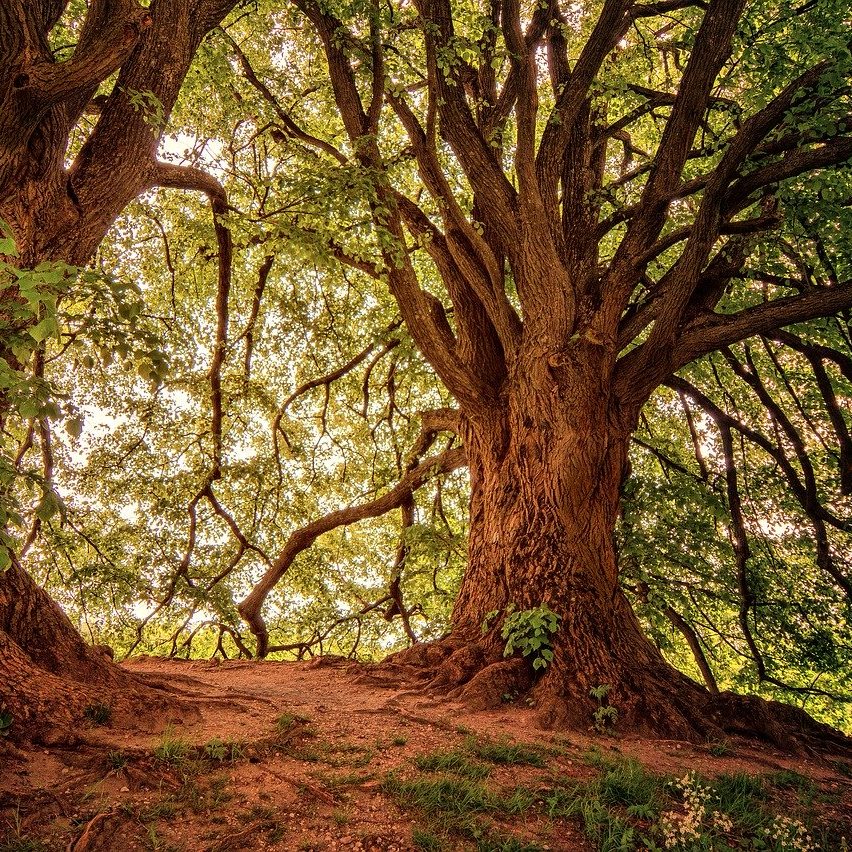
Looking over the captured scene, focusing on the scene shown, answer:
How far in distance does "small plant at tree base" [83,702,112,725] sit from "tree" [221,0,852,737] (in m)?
2.75

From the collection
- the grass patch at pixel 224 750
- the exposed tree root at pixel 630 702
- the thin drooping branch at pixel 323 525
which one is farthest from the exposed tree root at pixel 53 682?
the thin drooping branch at pixel 323 525

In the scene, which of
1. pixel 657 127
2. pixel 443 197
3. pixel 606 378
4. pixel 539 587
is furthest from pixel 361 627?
pixel 657 127

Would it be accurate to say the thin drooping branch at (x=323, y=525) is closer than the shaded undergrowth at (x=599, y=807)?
No

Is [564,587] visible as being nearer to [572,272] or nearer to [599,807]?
[599,807]

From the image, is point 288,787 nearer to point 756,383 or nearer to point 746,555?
point 746,555

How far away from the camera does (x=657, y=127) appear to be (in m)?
9.80

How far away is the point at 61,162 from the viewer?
4.19m

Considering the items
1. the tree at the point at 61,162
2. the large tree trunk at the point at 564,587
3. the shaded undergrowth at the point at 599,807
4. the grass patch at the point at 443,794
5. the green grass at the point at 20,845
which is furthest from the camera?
the large tree trunk at the point at 564,587

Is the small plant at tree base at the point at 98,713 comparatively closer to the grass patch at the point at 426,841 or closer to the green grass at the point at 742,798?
the grass patch at the point at 426,841

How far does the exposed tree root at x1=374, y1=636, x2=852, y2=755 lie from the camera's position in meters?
4.80

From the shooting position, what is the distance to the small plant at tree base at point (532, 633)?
5172 millimetres

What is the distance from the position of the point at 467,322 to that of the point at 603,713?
14.6ft

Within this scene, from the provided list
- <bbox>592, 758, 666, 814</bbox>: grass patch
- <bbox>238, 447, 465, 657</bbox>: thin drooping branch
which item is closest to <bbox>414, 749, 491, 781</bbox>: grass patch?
<bbox>592, 758, 666, 814</bbox>: grass patch

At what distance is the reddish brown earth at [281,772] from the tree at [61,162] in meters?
0.45
